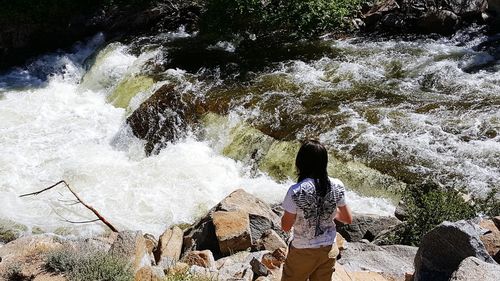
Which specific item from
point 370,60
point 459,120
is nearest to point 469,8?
point 370,60

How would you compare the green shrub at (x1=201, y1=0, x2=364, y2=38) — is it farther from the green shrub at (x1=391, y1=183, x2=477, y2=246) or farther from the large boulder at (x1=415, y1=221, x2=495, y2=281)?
the large boulder at (x1=415, y1=221, x2=495, y2=281)


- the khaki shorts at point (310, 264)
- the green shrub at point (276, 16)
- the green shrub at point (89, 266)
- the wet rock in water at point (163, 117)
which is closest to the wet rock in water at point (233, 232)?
the green shrub at point (89, 266)

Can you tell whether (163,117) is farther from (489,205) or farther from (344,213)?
(344,213)

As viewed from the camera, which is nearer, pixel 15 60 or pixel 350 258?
pixel 350 258

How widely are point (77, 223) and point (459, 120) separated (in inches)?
281

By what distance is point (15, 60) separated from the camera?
1744cm

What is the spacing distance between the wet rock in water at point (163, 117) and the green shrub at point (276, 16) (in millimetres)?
3910

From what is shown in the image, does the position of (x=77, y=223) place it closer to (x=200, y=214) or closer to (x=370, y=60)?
(x=200, y=214)

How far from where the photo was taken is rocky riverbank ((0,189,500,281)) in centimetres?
488

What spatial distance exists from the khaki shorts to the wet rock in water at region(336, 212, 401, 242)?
132 inches

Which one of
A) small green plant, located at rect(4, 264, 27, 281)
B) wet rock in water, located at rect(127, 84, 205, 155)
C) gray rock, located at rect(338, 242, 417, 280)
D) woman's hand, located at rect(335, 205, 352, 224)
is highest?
woman's hand, located at rect(335, 205, 352, 224)

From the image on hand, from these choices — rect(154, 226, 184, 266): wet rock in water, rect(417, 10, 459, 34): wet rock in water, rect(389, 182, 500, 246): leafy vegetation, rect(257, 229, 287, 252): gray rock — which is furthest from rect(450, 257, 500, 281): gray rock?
rect(417, 10, 459, 34): wet rock in water

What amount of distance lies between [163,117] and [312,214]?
8.36 m

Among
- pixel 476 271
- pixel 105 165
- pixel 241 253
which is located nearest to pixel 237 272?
pixel 241 253
